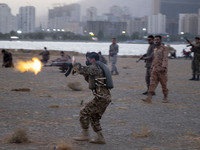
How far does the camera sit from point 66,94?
580 inches

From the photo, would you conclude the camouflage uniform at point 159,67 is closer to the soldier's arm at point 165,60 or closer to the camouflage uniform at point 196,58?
the soldier's arm at point 165,60

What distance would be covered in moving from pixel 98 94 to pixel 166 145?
4.90ft

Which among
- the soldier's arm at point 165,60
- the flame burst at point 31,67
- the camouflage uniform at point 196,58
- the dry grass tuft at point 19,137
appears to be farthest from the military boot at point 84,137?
the flame burst at point 31,67

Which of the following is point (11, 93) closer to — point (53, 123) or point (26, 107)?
point (26, 107)

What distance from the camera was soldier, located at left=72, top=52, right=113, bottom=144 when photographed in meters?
7.10

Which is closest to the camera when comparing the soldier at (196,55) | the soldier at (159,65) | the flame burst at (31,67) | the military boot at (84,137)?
the military boot at (84,137)

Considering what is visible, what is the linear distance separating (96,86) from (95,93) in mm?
120

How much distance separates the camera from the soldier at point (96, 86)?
7.10m

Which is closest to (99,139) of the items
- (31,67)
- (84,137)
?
(84,137)

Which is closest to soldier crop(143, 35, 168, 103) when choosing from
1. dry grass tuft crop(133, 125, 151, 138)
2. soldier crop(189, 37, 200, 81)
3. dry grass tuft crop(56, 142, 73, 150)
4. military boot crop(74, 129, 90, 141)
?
dry grass tuft crop(133, 125, 151, 138)

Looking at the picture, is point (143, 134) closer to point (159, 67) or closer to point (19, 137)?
point (19, 137)

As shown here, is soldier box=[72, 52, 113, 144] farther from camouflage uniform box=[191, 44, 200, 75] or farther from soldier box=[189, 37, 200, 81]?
camouflage uniform box=[191, 44, 200, 75]

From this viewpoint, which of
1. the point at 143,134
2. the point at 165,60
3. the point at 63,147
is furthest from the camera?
the point at 165,60

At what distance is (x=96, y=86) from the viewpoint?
7207 mm
